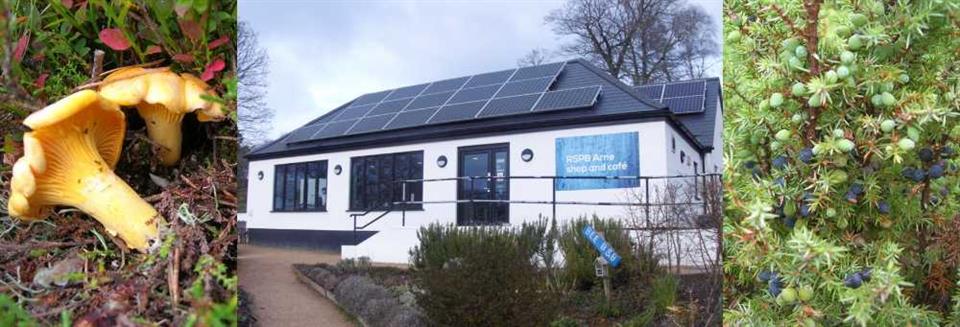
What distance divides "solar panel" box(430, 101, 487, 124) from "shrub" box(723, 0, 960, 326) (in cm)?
70

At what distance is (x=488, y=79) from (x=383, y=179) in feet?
1.18

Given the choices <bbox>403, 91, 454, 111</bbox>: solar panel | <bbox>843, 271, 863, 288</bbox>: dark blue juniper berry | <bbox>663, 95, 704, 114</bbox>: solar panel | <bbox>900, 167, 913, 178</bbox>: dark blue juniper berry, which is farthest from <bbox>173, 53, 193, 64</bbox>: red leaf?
<bbox>900, 167, 913, 178</bbox>: dark blue juniper berry

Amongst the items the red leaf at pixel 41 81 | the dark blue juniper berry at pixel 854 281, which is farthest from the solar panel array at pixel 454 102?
the dark blue juniper berry at pixel 854 281

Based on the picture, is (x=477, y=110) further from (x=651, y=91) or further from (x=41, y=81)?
(x=41, y=81)

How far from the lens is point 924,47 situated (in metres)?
1.96

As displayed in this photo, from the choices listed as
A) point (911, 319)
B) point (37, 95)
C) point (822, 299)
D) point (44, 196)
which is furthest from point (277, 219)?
point (911, 319)

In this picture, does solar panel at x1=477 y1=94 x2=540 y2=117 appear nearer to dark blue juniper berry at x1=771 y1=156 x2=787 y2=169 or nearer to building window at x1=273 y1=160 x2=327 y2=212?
building window at x1=273 y1=160 x2=327 y2=212

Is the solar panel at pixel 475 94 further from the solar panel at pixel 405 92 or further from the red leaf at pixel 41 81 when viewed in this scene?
the red leaf at pixel 41 81

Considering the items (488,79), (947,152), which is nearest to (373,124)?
(488,79)

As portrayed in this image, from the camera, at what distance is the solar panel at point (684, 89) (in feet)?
5.38

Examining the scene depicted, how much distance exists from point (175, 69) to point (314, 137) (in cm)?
38

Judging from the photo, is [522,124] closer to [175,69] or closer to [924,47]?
[175,69]

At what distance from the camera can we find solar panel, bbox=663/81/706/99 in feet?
5.38

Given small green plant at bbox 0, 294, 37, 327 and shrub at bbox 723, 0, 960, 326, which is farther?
shrub at bbox 723, 0, 960, 326
